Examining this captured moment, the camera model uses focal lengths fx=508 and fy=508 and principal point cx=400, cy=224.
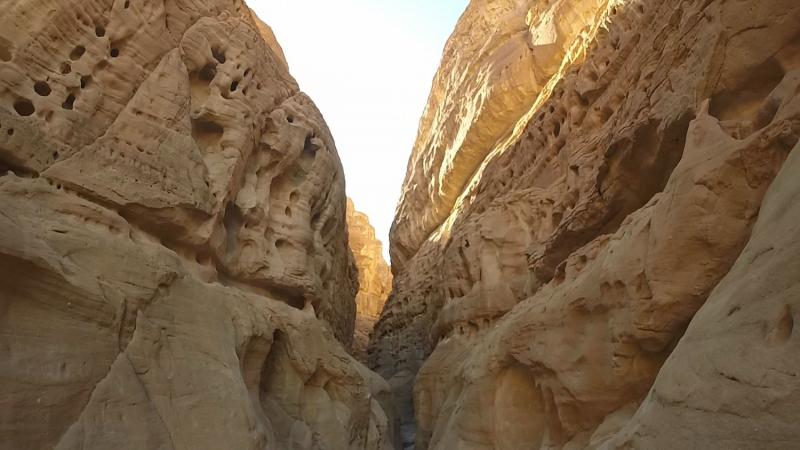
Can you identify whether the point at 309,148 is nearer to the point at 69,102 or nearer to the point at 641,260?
the point at 69,102

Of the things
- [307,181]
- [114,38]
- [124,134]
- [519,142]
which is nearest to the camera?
A: [124,134]

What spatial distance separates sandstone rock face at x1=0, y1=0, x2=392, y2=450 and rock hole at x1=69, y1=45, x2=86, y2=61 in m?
0.02

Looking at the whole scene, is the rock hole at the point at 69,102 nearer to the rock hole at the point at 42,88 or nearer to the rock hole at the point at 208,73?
the rock hole at the point at 42,88

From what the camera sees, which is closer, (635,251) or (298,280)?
(635,251)

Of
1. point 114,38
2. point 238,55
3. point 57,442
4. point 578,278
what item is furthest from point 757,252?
point 238,55

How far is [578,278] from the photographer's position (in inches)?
330

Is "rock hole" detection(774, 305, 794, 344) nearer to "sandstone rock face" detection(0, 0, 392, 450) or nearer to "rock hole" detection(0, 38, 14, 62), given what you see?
"sandstone rock face" detection(0, 0, 392, 450)

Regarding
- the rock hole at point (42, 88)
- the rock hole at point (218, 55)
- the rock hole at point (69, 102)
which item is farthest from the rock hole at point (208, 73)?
the rock hole at point (42, 88)

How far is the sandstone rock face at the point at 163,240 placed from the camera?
629 centimetres

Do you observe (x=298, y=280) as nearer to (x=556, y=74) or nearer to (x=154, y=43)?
(x=154, y=43)

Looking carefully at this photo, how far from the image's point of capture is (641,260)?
6508 millimetres

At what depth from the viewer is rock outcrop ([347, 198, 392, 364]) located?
132ft

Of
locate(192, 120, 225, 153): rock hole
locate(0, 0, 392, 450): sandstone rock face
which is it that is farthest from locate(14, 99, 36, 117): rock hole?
locate(192, 120, 225, 153): rock hole

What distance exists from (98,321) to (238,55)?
791cm
